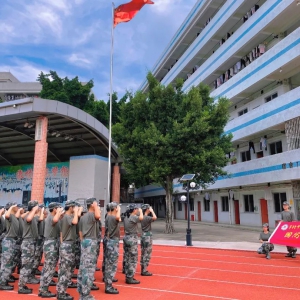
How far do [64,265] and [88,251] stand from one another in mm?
599

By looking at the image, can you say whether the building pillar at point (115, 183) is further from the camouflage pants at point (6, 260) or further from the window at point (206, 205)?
the camouflage pants at point (6, 260)

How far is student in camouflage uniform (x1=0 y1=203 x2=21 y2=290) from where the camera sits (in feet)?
22.9

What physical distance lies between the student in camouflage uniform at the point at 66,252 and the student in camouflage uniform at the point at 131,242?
1.69m

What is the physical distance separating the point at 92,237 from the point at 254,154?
20659 mm

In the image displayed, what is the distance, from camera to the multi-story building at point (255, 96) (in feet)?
63.2

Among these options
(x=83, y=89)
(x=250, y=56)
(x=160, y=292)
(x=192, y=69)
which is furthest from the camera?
(x=83, y=89)

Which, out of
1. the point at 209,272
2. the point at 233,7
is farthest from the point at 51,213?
the point at 233,7

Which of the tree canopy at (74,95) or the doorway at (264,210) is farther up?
the tree canopy at (74,95)

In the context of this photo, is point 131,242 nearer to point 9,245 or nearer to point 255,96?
point 9,245

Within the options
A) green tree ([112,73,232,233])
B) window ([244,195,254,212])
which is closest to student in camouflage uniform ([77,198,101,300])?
green tree ([112,73,232,233])

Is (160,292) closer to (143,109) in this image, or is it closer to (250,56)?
(143,109)

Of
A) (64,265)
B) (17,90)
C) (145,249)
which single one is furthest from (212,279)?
(17,90)

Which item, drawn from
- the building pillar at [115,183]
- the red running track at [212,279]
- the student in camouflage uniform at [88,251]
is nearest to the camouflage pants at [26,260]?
the red running track at [212,279]

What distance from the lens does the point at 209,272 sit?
874cm
